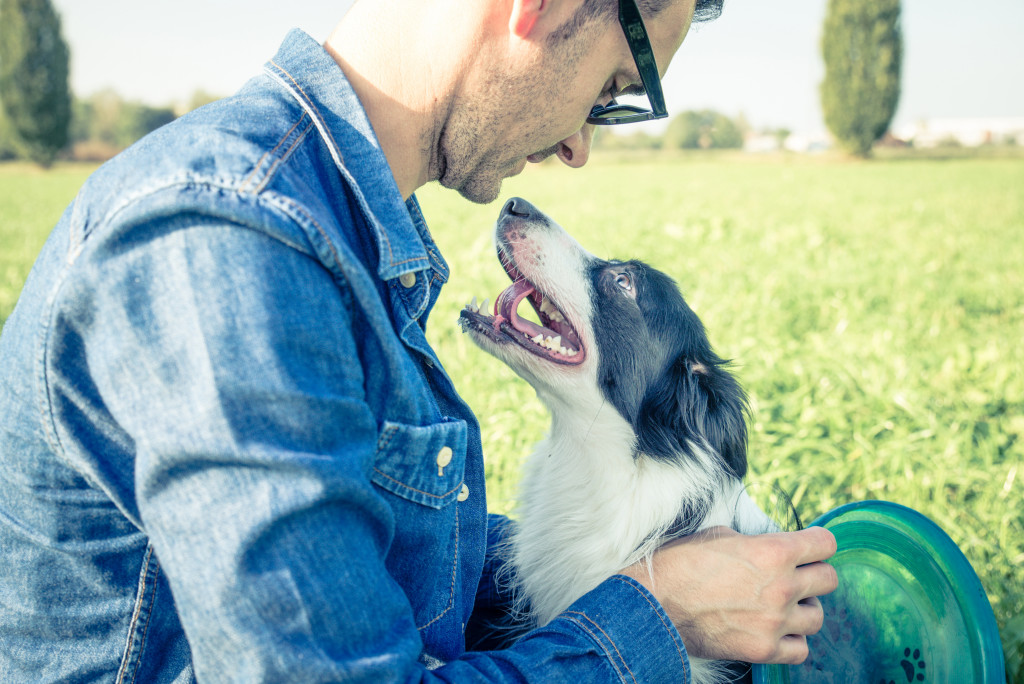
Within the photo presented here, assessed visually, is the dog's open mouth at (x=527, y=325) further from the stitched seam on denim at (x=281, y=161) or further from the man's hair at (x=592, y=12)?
the stitched seam on denim at (x=281, y=161)

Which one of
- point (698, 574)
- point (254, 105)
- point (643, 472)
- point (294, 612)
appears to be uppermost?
point (254, 105)

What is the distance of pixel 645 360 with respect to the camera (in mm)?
2412

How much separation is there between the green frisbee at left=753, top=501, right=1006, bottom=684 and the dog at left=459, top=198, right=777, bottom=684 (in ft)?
0.95

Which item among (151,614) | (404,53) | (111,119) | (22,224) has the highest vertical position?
(404,53)

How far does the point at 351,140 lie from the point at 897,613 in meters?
1.86

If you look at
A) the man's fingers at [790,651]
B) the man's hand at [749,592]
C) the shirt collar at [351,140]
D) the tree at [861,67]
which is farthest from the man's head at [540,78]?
the tree at [861,67]

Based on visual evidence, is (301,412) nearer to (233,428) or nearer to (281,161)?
(233,428)

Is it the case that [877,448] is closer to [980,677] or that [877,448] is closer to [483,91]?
[980,677]

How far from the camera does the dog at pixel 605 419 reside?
2.19 metres

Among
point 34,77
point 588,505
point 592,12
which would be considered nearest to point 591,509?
point 588,505

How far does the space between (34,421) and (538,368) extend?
142 centimetres

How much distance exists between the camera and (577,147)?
76.3 inches

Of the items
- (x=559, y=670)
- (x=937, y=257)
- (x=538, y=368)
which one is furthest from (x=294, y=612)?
(x=937, y=257)

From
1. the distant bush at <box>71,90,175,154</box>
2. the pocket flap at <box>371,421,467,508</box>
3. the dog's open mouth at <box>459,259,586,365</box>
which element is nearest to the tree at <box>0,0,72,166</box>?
the distant bush at <box>71,90,175,154</box>
